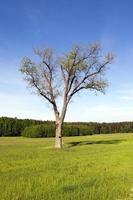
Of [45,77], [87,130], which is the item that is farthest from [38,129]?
[45,77]

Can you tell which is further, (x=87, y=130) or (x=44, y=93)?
(x=87, y=130)

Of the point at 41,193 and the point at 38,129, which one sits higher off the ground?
the point at 38,129

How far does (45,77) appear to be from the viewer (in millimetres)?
53875

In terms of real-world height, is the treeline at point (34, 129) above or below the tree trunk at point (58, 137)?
above

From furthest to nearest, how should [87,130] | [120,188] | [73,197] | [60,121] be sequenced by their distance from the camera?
[87,130] < [60,121] < [120,188] < [73,197]

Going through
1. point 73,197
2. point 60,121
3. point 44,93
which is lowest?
point 73,197

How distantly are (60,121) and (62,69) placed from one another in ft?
22.2

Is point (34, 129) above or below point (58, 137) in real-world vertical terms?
above

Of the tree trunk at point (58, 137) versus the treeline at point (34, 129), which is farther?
the treeline at point (34, 129)

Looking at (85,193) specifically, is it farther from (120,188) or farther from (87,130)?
(87,130)

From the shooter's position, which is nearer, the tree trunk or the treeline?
the tree trunk

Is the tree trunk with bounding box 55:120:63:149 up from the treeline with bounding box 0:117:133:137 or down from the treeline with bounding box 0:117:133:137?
down

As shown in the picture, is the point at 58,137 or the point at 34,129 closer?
the point at 58,137

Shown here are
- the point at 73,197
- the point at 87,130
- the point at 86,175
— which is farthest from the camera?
the point at 87,130
